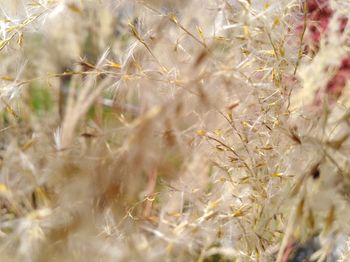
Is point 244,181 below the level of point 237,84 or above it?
below

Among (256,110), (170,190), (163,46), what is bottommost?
(170,190)

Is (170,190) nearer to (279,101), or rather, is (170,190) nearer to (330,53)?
(279,101)

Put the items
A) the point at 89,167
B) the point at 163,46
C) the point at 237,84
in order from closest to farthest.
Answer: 1. the point at 89,167
2. the point at 237,84
3. the point at 163,46

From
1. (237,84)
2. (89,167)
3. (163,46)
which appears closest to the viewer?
(89,167)

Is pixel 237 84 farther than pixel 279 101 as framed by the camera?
No

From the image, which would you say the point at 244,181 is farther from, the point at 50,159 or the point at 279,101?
the point at 50,159

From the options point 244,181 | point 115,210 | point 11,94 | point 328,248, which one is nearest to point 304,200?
point 328,248

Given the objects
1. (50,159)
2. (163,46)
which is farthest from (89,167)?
(163,46)
